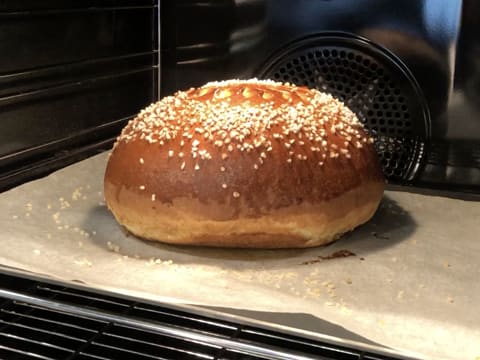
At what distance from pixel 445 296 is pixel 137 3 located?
0.83 m

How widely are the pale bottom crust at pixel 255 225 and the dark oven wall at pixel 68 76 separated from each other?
0.27 m

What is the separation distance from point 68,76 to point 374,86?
20.0 inches

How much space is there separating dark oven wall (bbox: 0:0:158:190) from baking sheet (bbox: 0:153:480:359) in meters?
0.08

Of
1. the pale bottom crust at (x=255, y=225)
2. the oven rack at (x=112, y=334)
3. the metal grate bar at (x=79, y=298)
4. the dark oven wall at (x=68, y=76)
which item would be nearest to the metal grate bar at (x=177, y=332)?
the oven rack at (x=112, y=334)

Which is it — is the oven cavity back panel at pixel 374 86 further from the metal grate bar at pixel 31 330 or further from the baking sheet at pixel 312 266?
the metal grate bar at pixel 31 330

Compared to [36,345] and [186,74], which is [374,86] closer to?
[186,74]

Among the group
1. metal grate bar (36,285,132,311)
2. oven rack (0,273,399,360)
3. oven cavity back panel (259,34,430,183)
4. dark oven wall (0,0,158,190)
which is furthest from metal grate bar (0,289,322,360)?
oven cavity back panel (259,34,430,183)

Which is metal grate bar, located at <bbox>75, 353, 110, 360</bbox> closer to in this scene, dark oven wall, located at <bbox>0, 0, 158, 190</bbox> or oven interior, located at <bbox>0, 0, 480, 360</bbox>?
oven interior, located at <bbox>0, 0, 480, 360</bbox>

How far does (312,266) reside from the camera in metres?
0.90

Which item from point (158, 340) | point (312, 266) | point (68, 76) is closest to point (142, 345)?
point (158, 340)

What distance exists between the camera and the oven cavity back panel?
118cm

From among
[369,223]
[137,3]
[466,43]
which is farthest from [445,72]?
[137,3]

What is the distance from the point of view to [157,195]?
3.02ft

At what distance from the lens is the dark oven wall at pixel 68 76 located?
3.61ft
